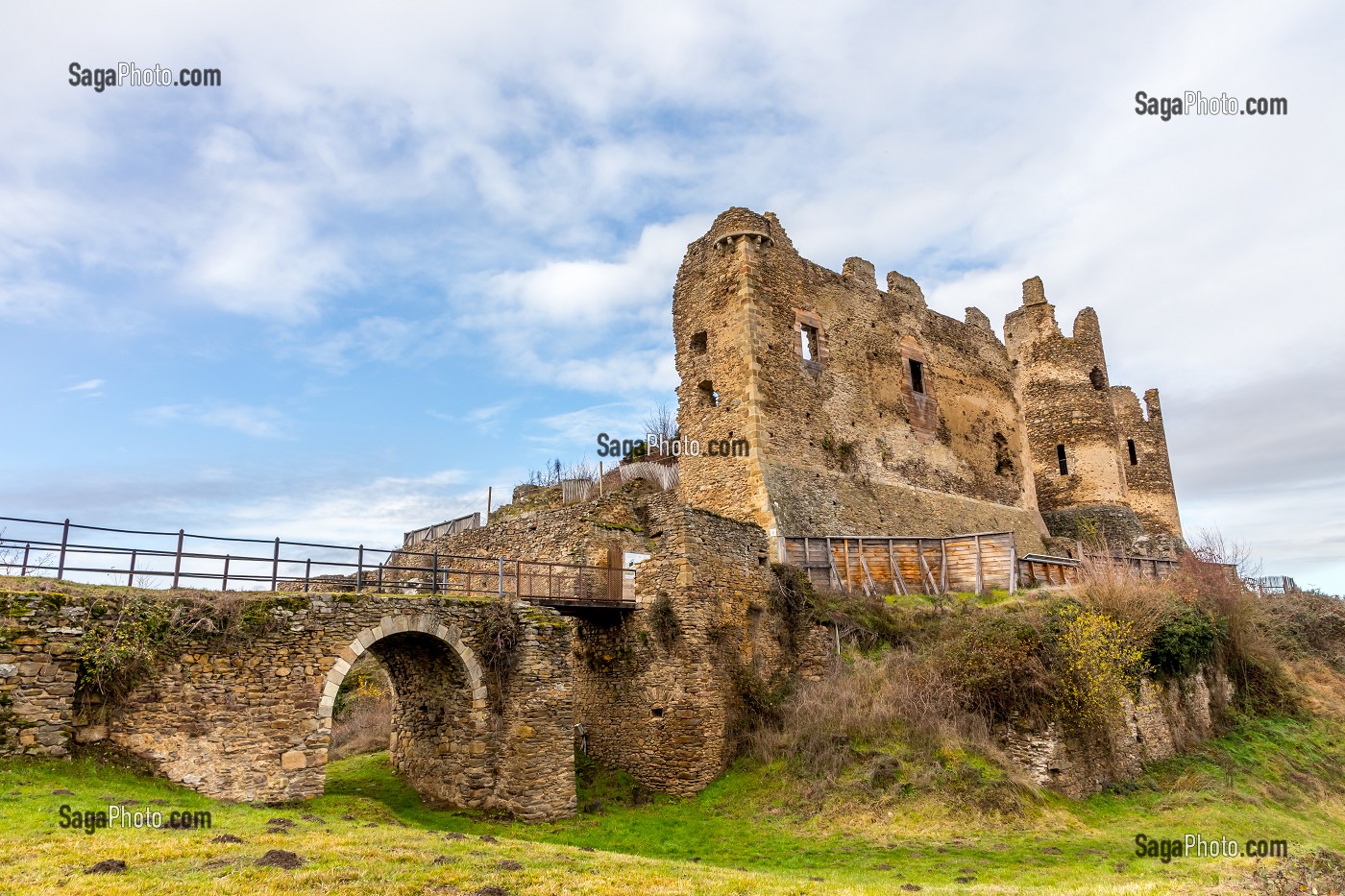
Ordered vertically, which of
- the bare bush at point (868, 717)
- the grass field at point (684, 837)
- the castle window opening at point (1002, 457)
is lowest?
the grass field at point (684, 837)

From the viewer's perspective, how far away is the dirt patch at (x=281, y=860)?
970cm

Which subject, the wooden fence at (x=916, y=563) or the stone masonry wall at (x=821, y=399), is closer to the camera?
the wooden fence at (x=916, y=563)

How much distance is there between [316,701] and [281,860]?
473 cm

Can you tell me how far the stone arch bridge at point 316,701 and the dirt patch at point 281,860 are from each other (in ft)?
12.5

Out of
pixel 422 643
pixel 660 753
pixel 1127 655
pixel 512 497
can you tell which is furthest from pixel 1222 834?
pixel 512 497

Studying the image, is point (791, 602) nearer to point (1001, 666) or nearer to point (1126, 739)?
point (1001, 666)

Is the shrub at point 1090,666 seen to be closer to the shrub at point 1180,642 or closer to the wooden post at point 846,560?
the shrub at point 1180,642

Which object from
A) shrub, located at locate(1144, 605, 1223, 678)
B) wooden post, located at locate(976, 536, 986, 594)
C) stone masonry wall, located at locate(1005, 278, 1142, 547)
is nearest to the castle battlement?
stone masonry wall, located at locate(1005, 278, 1142, 547)

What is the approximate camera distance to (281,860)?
9844 mm

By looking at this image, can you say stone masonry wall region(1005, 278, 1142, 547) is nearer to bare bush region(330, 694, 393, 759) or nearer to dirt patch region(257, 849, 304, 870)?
bare bush region(330, 694, 393, 759)

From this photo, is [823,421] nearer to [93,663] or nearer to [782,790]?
[782,790]

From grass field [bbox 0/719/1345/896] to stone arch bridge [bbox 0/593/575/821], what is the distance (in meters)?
0.55

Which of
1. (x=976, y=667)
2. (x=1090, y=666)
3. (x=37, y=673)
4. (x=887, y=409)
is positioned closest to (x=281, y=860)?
(x=37, y=673)

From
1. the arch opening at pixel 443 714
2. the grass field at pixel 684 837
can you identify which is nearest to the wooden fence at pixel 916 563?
the grass field at pixel 684 837
